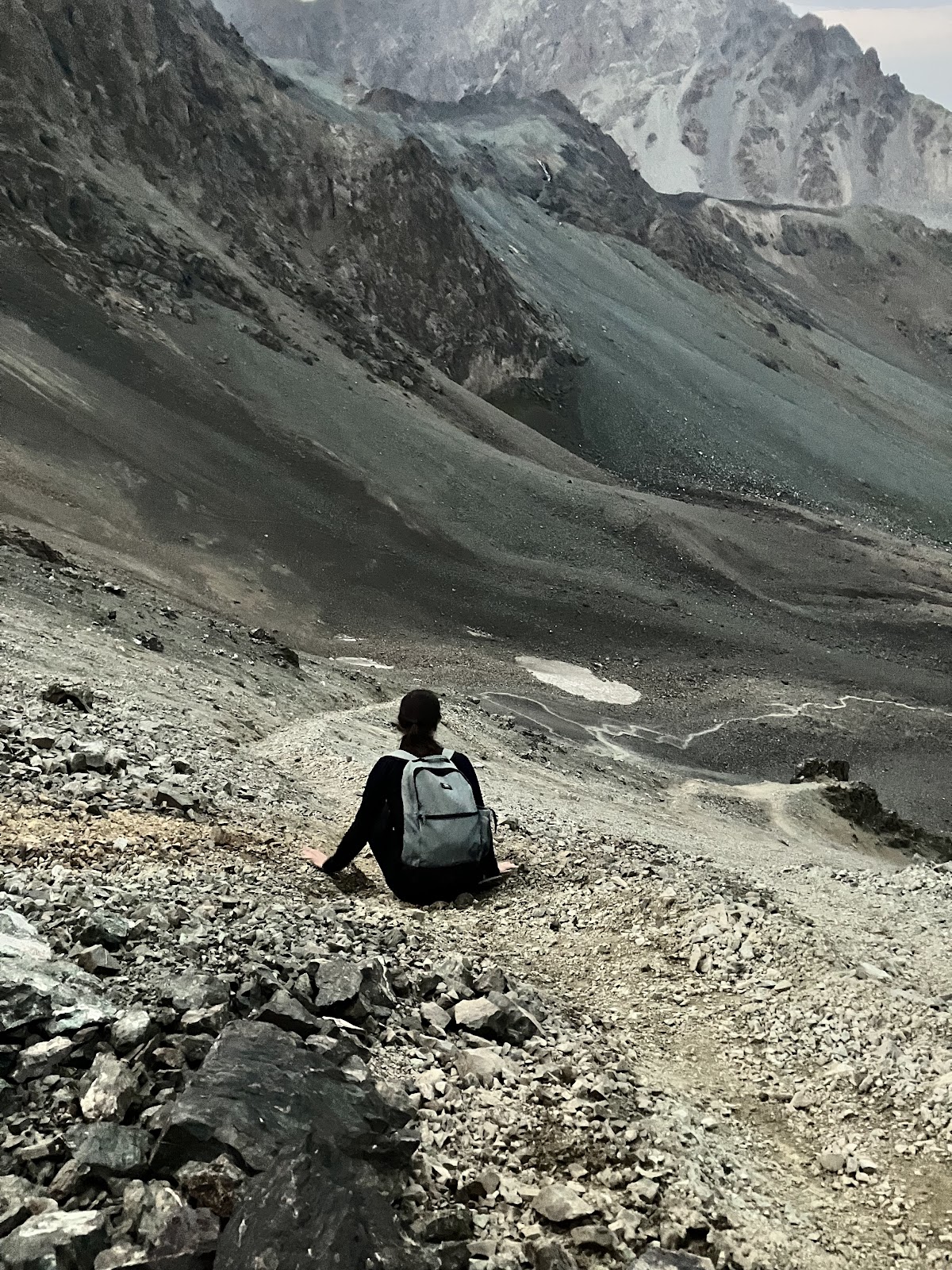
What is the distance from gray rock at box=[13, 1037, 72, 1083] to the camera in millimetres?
3529

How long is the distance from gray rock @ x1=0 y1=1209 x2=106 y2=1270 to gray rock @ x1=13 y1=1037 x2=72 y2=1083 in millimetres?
562

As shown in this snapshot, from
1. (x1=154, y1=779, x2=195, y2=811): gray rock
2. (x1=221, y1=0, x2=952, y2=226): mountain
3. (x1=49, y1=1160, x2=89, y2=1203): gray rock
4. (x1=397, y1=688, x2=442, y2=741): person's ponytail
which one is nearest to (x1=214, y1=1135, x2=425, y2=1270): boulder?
(x1=49, y1=1160, x2=89, y2=1203): gray rock

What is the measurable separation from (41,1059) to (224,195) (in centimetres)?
5346

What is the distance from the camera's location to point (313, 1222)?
10.0 feet

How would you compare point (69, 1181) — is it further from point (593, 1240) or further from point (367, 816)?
point (367, 816)

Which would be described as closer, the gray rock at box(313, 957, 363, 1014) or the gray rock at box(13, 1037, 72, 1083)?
the gray rock at box(13, 1037, 72, 1083)

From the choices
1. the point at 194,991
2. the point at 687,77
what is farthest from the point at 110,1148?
the point at 687,77

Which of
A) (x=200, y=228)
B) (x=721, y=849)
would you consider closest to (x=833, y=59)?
(x=200, y=228)

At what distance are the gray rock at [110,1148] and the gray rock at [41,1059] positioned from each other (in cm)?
30

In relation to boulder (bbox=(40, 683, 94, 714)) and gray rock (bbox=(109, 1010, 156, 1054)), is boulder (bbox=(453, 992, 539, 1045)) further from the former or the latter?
boulder (bbox=(40, 683, 94, 714))

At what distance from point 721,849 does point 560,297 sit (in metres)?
58.0

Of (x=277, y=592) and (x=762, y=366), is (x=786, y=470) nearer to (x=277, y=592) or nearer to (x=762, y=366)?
(x=762, y=366)

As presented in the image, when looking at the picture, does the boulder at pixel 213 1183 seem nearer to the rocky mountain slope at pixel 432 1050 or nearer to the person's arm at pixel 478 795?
the rocky mountain slope at pixel 432 1050

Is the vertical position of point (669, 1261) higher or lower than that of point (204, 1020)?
higher
